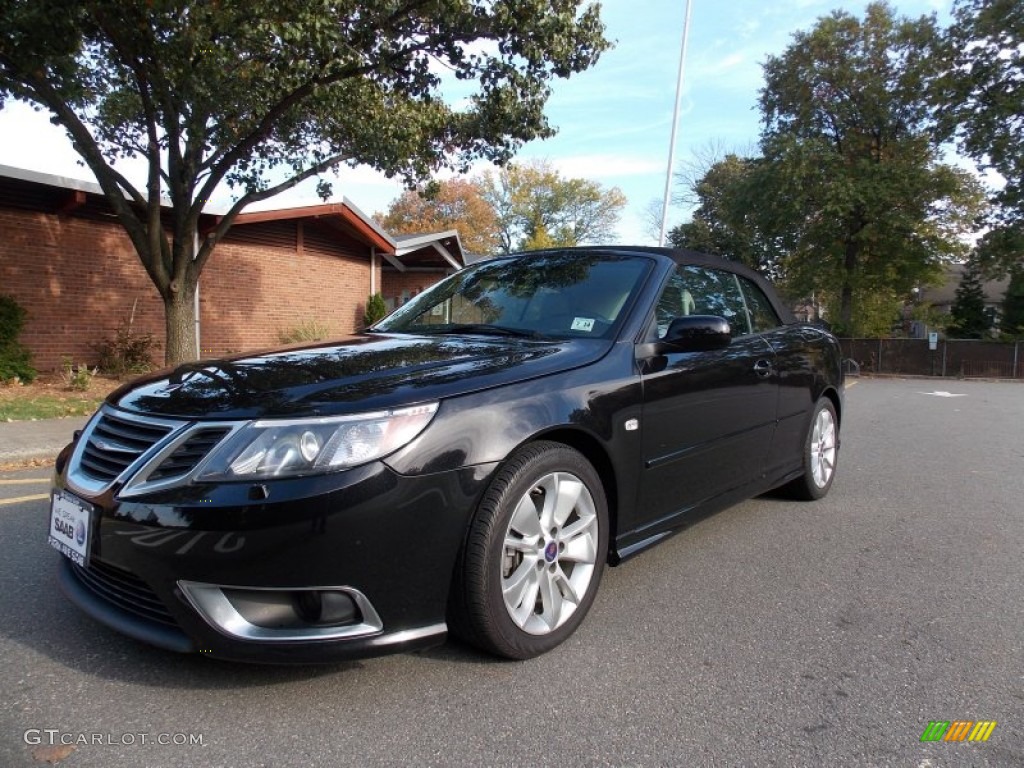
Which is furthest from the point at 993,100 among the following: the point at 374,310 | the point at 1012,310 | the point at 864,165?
the point at 374,310

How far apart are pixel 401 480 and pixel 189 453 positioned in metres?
0.68

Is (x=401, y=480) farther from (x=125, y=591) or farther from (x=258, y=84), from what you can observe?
(x=258, y=84)

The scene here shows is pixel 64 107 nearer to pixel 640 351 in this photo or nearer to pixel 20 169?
pixel 20 169

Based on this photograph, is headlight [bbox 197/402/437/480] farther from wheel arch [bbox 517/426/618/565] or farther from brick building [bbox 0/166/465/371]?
brick building [bbox 0/166/465/371]

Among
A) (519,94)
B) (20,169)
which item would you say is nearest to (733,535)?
(519,94)

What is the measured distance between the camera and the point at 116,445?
2.48m

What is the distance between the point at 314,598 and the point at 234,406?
677mm

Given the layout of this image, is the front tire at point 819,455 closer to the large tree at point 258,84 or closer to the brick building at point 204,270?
the large tree at point 258,84

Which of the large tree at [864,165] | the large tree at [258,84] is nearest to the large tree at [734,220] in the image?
the large tree at [864,165]

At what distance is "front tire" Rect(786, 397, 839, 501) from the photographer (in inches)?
195

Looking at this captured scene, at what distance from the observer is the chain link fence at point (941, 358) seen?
85.4 feet

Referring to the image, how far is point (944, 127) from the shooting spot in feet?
92.0

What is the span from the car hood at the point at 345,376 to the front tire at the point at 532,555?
370mm

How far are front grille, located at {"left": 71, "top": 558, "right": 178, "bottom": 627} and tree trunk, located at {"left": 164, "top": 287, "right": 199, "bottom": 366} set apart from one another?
9.18 m
